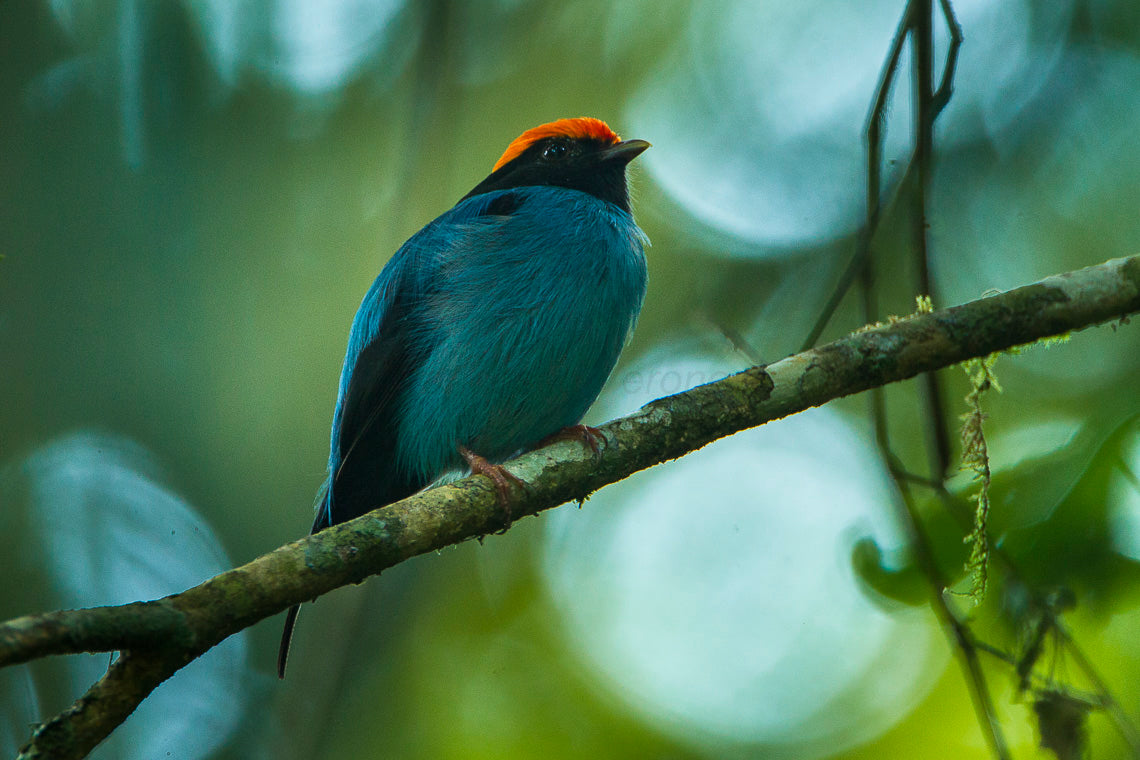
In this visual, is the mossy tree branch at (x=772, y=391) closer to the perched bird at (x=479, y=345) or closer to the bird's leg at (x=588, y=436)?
the bird's leg at (x=588, y=436)

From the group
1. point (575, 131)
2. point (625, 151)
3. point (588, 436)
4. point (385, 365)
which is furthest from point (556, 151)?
point (588, 436)

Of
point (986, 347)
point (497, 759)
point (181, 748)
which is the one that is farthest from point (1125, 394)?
point (181, 748)

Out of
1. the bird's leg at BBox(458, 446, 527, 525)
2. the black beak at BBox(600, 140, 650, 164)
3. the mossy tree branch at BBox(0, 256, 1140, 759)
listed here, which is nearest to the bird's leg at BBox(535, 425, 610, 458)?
the mossy tree branch at BBox(0, 256, 1140, 759)

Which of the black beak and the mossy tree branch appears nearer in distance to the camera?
the mossy tree branch

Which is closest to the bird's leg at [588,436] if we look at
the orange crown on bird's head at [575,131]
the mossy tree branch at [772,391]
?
the mossy tree branch at [772,391]

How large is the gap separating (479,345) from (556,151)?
4.91ft

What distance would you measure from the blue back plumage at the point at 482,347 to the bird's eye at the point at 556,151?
715 mm

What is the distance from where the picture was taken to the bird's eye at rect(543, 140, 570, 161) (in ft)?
16.1

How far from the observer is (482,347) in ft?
12.9

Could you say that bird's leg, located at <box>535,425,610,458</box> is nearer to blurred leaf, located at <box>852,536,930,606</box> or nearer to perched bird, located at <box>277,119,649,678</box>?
perched bird, located at <box>277,119,649,678</box>

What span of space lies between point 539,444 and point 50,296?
3972mm

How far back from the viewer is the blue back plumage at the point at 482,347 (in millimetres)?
3904

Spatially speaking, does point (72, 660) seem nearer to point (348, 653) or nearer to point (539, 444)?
point (348, 653)

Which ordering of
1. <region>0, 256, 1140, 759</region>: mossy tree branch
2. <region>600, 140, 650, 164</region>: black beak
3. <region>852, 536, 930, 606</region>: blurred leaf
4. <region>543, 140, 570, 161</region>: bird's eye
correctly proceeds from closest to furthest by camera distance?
<region>0, 256, 1140, 759</region>: mossy tree branch < <region>852, 536, 930, 606</region>: blurred leaf < <region>600, 140, 650, 164</region>: black beak < <region>543, 140, 570, 161</region>: bird's eye
